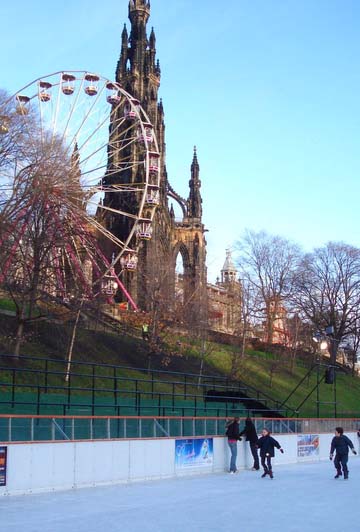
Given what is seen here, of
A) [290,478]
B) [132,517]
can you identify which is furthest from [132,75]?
[132,517]

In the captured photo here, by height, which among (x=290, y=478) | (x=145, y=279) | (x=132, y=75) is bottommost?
(x=290, y=478)

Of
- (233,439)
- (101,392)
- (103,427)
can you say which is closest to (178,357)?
(101,392)

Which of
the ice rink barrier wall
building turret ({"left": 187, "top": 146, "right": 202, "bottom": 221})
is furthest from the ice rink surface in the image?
building turret ({"left": 187, "top": 146, "right": 202, "bottom": 221})

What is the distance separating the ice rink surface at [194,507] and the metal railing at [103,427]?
148 centimetres

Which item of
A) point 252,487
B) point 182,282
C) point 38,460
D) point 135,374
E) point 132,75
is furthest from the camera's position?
point 132,75

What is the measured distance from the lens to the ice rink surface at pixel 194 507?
1409 centimetres

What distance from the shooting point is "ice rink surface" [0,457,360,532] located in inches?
555

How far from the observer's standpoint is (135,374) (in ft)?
164

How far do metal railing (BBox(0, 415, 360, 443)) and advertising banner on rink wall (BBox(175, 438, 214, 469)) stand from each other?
0.29 meters

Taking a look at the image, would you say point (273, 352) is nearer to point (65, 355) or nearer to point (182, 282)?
point (182, 282)

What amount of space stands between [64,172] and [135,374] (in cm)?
1533

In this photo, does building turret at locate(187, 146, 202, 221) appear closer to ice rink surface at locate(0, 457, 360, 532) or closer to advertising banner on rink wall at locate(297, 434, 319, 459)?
advertising banner on rink wall at locate(297, 434, 319, 459)

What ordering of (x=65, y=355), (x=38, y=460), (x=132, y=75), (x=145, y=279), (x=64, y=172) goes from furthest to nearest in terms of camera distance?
(x=132, y=75), (x=145, y=279), (x=65, y=355), (x=64, y=172), (x=38, y=460)

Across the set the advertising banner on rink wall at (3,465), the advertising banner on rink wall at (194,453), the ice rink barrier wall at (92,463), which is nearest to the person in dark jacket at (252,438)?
the ice rink barrier wall at (92,463)
